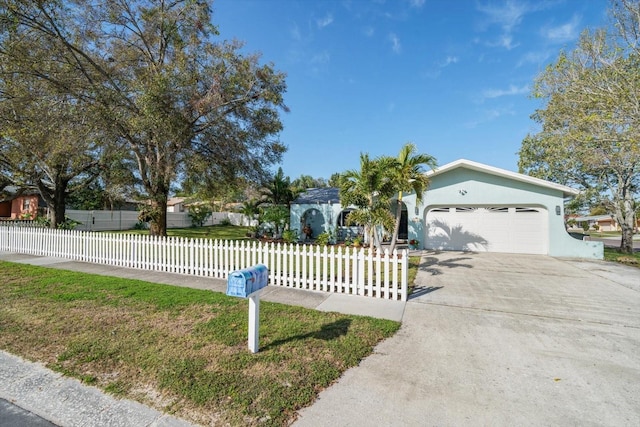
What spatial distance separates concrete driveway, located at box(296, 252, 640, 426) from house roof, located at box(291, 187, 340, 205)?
11406mm

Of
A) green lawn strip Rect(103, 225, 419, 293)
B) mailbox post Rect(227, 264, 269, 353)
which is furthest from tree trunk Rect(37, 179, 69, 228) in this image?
mailbox post Rect(227, 264, 269, 353)

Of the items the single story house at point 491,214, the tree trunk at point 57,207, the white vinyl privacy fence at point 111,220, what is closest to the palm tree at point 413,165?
the single story house at point 491,214

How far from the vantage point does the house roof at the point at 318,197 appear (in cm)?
1739

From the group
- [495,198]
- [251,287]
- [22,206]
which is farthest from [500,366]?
[22,206]

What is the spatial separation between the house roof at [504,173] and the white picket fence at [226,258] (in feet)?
24.0

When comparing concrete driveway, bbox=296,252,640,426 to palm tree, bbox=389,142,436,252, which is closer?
concrete driveway, bbox=296,252,640,426

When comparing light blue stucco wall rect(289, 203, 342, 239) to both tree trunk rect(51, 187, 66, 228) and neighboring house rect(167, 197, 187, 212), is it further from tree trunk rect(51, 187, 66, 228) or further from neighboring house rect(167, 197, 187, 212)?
neighboring house rect(167, 197, 187, 212)

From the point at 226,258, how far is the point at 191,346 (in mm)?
3582

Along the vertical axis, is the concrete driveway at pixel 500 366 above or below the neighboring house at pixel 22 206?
below

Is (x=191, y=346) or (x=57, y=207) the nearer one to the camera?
(x=191, y=346)

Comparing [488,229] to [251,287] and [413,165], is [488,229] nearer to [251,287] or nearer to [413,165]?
[413,165]

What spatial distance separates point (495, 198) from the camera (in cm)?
1327

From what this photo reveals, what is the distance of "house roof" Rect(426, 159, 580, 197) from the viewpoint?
1230 centimetres

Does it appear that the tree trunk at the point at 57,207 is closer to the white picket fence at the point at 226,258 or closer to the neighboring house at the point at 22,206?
the white picket fence at the point at 226,258
